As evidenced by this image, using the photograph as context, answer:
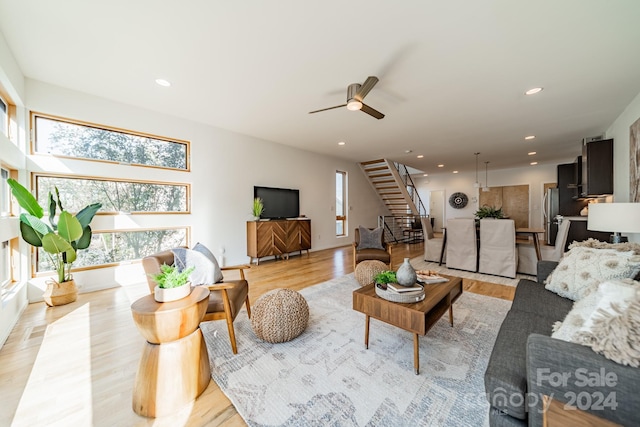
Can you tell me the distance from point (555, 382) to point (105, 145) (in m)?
5.13

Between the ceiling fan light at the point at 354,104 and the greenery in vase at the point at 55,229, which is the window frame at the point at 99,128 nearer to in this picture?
the greenery in vase at the point at 55,229

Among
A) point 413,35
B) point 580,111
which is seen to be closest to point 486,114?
point 580,111

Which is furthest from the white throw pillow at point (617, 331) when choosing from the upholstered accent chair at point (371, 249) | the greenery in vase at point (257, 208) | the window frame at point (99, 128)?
the window frame at point (99, 128)

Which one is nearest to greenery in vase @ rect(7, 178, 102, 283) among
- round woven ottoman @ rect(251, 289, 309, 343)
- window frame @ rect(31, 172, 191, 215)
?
window frame @ rect(31, 172, 191, 215)

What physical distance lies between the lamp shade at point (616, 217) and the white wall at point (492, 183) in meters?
7.55

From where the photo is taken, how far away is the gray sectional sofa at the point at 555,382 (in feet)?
2.56

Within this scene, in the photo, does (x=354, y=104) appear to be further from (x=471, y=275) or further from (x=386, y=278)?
(x=471, y=275)

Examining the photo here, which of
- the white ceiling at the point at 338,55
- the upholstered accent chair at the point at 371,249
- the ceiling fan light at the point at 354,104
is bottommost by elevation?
A: the upholstered accent chair at the point at 371,249

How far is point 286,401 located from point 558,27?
362 centimetres

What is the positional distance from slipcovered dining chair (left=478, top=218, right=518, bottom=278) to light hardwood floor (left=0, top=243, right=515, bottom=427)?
960 millimetres

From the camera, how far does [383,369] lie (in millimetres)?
1739

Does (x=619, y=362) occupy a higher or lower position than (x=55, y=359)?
higher

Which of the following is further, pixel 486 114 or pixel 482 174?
pixel 482 174

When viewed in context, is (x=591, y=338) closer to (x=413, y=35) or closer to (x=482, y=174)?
(x=413, y=35)
